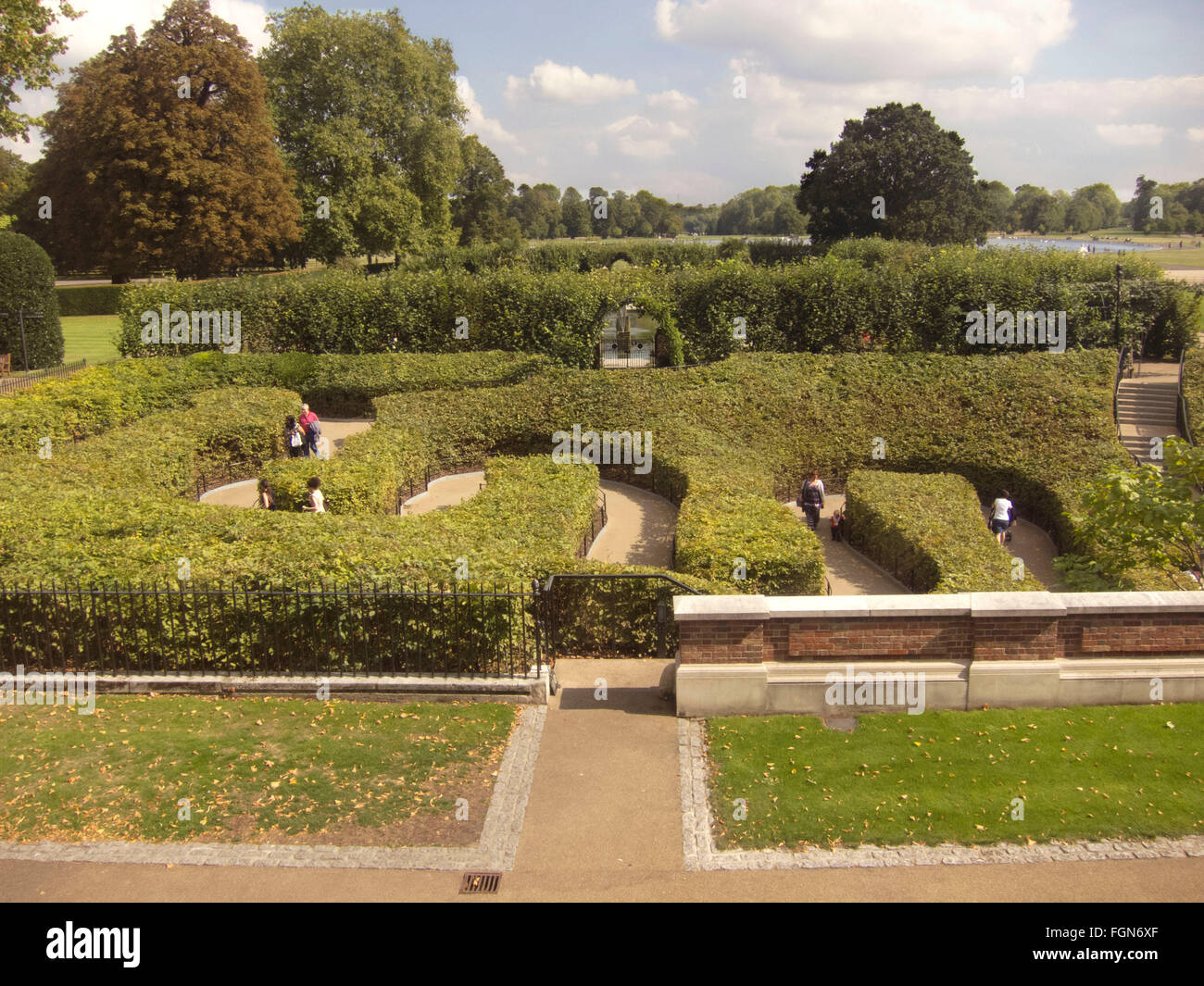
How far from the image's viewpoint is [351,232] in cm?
5594

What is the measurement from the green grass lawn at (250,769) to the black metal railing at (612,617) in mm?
1973

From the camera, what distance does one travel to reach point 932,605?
8992 millimetres

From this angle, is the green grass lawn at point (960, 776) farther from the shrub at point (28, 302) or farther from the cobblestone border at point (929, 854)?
the shrub at point (28, 302)

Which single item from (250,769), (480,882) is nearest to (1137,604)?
(480,882)

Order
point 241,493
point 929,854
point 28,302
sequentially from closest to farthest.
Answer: point 929,854 → point 241,493 → point 28,302

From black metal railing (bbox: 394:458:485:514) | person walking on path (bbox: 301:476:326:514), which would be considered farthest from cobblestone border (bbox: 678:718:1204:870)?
black metal railing (bbox: 394:458:485:514)

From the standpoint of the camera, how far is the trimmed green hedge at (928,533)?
45.6ft

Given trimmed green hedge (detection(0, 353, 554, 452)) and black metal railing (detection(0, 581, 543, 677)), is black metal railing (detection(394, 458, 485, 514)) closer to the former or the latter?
trimmed green hedge (detection(0, 353, 554, 452))

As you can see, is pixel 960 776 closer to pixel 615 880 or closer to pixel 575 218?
pixel 615 880

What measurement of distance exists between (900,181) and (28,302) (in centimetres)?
5198

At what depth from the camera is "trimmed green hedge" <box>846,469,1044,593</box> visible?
13.9m

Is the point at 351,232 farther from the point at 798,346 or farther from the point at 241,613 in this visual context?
the point at 241,613

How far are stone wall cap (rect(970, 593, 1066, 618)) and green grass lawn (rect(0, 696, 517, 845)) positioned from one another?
4.83 metres
